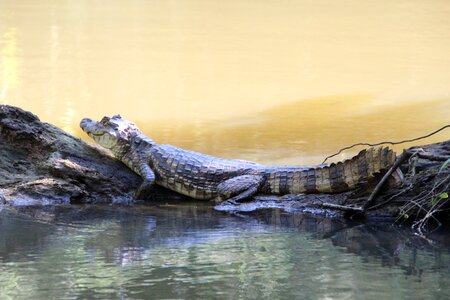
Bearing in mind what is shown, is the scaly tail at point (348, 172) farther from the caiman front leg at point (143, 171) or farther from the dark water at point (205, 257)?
the caiman front leg at point (143, 171)

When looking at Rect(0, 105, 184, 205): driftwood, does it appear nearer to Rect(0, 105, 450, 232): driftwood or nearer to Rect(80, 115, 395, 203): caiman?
Rect(0, 105, 450, 232): driftwood

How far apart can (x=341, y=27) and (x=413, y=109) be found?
870 centimetres

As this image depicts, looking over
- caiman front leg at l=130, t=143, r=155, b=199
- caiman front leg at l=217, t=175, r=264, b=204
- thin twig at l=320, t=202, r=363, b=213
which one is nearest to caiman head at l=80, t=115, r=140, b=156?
caiman front leg at l=130, t=143, r=155, b=199

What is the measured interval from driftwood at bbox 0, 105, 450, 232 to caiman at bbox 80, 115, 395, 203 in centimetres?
9

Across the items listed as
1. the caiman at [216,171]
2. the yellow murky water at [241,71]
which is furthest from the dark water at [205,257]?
the yellow murky water at [241,71]

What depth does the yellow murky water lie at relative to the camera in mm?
11485

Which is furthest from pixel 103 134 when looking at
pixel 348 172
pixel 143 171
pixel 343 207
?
pixel 343 207

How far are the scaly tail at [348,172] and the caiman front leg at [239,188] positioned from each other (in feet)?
1.21

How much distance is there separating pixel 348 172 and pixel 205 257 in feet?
6.33

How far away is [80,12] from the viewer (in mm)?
23781

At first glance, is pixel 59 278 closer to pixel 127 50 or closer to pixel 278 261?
pixel 278 261

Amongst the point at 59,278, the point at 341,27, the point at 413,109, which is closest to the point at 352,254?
the point at 59,278

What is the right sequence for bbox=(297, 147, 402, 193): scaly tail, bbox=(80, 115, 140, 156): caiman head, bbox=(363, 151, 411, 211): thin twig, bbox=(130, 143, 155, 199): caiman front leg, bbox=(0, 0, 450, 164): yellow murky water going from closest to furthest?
bbox=(363, 151, 411, 211): thin twig → bbox=(297, 147, 402, 193): scaly tail → bbox=(130, 143, 155, 199): caiman front leg → bbox=(80, 115, 140, 156): caiman head → bbox=(0, 0, 450, 164): yellow murky water

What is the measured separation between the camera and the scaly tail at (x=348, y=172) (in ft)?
22.8
